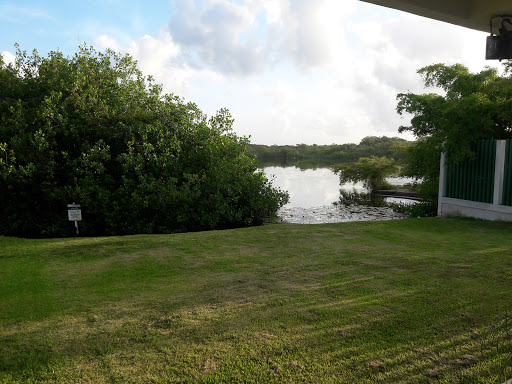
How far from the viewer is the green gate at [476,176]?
8141 millimetres

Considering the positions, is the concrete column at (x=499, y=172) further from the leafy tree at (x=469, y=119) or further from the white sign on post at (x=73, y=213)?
the white sign on post at (x=73, y=213)

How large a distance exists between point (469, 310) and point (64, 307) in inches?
133

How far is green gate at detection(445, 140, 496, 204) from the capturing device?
8.14 m

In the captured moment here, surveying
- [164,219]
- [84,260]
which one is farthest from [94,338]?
[164,219]

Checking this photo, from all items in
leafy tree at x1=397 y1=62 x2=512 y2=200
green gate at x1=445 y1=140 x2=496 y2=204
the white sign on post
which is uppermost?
leafy tree at x1=397 y1=62 x2=512 y2=200

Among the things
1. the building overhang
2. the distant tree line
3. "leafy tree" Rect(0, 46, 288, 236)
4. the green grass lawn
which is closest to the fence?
the green grass lawn

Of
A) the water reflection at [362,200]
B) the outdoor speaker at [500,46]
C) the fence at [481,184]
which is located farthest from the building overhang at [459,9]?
the water reflection at [362,200]

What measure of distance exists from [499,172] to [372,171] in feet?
39.3

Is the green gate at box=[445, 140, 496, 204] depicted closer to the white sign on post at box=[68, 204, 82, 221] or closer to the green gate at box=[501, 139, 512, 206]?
the green gate at box=[501, 139, 512, 206]

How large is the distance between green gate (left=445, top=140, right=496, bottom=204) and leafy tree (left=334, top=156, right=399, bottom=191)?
10.2 meters

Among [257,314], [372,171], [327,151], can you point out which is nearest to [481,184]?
[257,314]

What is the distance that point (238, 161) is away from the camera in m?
9.64

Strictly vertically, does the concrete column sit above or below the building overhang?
below

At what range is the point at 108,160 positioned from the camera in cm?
865
